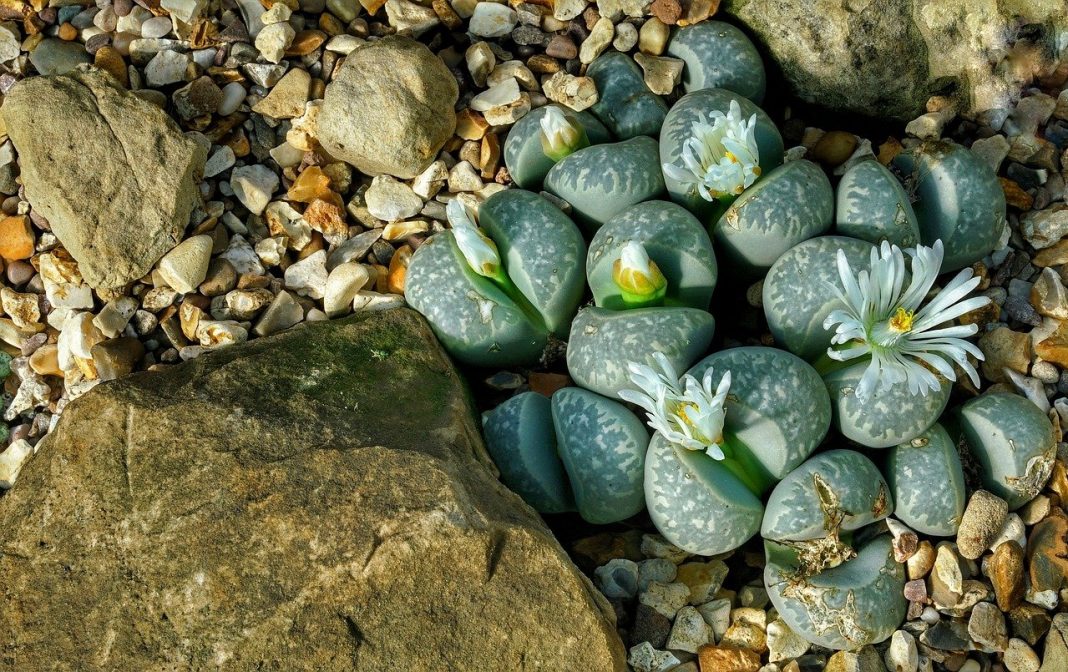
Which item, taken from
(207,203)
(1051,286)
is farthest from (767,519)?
(207,203)

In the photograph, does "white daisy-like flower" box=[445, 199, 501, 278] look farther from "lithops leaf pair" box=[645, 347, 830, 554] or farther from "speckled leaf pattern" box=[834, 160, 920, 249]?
"speckled leaf pattern" box=[834, 160, 920, 249]

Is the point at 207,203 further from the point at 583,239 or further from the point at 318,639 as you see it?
the point at 318,639

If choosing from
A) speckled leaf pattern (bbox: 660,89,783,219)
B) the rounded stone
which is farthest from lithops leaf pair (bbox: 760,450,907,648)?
the rounded stone

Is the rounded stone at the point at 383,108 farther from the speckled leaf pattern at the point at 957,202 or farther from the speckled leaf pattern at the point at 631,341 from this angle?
the speckled leaf pattern at the point at 957,202

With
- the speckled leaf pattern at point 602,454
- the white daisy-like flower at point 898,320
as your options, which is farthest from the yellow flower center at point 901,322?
the speckled leaf pattern at point 602,454

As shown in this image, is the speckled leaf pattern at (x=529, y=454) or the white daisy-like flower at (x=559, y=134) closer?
the speckled leaf pattern at (x=529, y=454)

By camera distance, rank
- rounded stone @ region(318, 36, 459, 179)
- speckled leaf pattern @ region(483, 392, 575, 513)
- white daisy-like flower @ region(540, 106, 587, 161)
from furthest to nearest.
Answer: rounded stone @ region(318, 36, 459, 179) → white daisy-like flower @ region(540, 106, 587, 161) → speckled leaf pattern @ region(483, 392, 575, 513)
